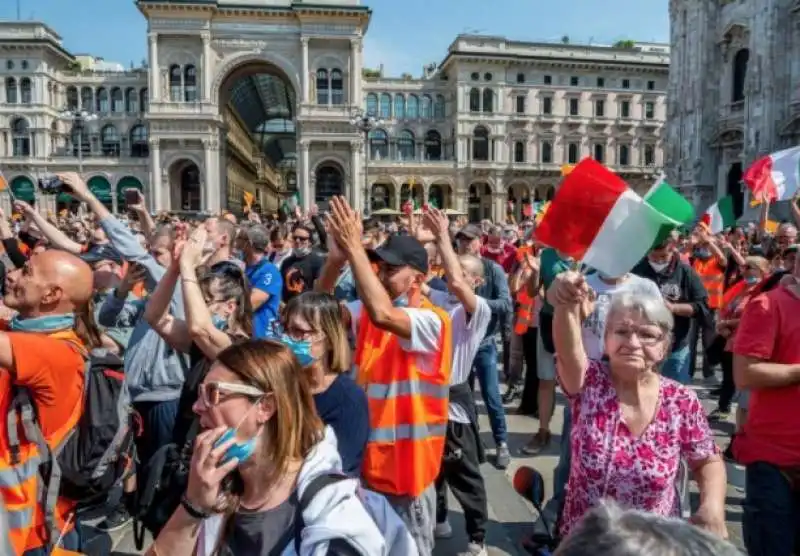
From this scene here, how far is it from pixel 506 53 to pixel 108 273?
182ft

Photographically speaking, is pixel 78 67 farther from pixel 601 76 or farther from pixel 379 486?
pixel 379 486

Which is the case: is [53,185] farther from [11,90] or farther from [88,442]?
[11,90]

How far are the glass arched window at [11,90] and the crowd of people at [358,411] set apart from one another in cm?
5760

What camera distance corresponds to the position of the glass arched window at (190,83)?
47281 millimetres

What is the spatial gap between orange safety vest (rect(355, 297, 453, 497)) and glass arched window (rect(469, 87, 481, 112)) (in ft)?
181

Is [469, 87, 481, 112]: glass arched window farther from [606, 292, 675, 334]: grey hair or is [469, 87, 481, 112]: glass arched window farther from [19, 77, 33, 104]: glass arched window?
[606, 292, 675, 334]: grey hair

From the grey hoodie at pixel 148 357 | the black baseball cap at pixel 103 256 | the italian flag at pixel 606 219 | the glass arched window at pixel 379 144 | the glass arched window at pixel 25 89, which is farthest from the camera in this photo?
the glass arched window at pixel 379 144

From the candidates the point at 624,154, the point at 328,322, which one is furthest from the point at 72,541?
the point at 624,154

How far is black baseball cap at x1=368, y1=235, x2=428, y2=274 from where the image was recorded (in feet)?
10.6

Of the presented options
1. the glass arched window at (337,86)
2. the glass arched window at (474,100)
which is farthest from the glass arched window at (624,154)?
the glass arched window at (337,86)

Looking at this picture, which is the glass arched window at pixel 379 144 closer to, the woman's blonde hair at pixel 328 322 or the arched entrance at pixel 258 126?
the arched entrance at pixel 258 126

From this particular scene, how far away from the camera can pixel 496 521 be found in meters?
4.61

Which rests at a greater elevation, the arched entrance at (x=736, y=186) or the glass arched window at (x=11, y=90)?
the glass arched window at (x=11, y=90)

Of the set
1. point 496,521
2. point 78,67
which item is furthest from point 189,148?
point 496,521
